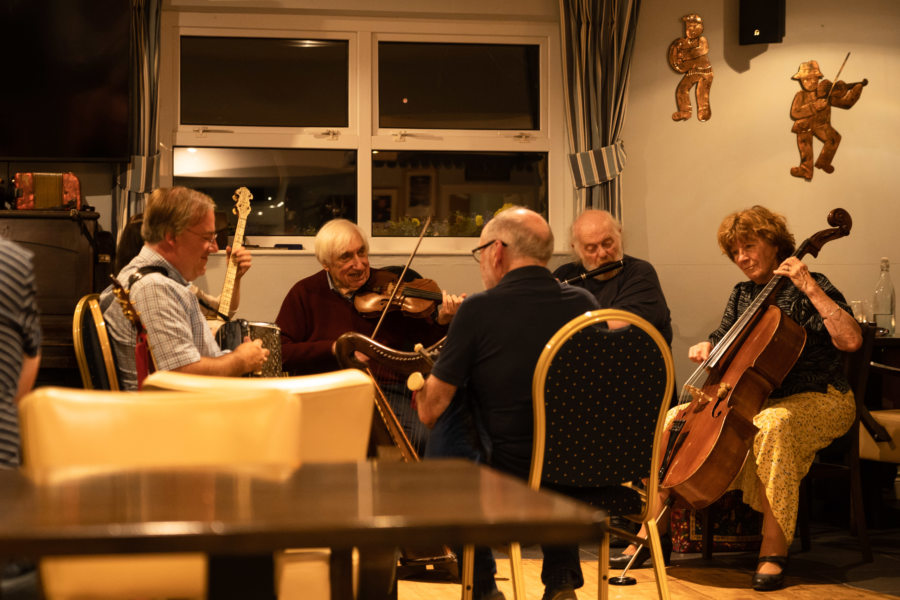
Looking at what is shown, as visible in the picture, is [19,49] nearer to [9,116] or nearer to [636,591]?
[9,116]

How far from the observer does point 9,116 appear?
14.8 ft

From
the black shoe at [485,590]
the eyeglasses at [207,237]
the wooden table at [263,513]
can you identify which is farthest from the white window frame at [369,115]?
the wooden table at [263,513]

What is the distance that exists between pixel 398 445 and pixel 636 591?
0.96m

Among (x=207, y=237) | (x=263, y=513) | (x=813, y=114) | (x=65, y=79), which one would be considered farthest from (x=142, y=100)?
(x=263, y=513)

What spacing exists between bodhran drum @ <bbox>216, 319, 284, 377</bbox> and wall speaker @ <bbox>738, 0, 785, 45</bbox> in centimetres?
327

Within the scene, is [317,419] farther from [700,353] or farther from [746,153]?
[746,153]

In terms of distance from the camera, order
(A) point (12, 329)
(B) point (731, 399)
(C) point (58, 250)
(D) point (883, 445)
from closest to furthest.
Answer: (A) point (12, 329), (B) point (731, 399), (D) point (883, 445), (C) point (58, 250)

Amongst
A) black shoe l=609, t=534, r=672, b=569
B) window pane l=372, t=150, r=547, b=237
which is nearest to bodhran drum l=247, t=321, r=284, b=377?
black shoe l=609, t=534, r=672, b=569

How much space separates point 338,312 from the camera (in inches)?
144

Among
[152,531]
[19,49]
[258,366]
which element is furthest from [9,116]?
[152,531]

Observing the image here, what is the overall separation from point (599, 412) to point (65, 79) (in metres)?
3.39

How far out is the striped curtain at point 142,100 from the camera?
457cm

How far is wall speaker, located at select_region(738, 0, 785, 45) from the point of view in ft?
16.2

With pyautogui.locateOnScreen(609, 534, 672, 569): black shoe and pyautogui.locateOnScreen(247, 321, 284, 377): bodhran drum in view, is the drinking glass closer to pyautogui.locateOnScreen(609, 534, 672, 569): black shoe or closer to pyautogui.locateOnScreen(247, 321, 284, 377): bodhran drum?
pyautogui.locateOnScreen(609, 534, 672, 569): black shoe
